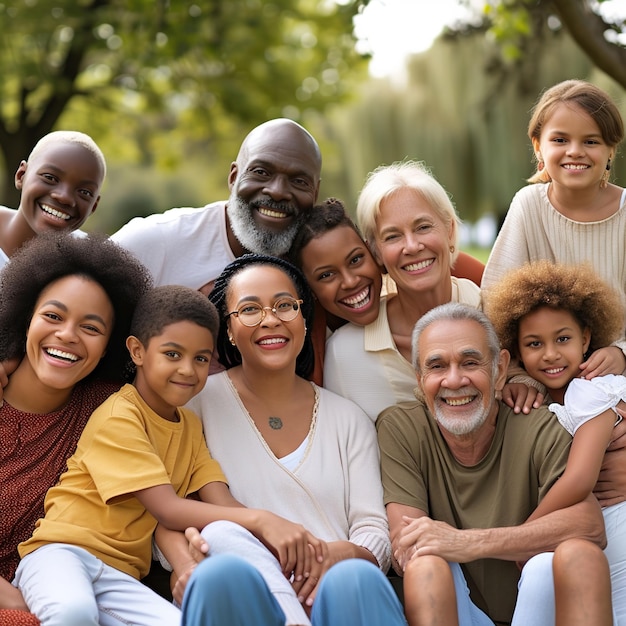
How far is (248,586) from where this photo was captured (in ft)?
8.80

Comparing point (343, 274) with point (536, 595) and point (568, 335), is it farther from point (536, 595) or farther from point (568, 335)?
point (536, 595)

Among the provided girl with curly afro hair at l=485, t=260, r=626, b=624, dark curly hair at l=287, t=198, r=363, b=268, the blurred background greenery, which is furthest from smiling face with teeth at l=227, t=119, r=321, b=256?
the blurred background greenery

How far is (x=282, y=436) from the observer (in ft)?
11.6

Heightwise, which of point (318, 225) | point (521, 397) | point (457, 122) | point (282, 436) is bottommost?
point (282, 436)

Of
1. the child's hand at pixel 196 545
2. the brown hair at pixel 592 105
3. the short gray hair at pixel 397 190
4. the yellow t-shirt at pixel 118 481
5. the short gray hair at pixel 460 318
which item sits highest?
the brown hair at pixel 592 105

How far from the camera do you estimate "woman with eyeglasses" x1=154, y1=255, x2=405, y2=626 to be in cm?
321

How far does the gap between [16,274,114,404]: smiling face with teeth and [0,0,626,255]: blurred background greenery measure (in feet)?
17.0

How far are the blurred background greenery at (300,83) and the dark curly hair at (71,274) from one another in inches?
195

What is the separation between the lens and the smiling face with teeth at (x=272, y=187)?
169 inches

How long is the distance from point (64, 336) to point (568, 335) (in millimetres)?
1950

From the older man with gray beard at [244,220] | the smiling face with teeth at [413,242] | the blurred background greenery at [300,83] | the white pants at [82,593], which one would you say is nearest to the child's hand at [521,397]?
the smiling face with teeth at [413,242]

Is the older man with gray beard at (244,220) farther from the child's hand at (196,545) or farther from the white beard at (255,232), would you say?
the child's hand at (196,545)

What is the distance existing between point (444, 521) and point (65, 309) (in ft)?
5.21

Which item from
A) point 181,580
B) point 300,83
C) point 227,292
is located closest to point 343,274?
point 227,292
